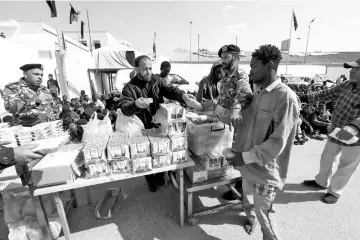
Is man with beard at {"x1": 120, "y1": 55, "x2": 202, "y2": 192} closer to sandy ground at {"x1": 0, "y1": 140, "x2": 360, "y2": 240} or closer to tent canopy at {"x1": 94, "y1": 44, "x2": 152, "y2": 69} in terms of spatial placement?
sandy ground at {"x1": 0, "y1": 140, "x2": 360, "y2": 240}

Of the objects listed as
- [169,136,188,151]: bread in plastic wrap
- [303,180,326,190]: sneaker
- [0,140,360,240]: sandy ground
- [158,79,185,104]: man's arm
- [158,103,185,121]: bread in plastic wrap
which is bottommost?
[0,140,360,240]: sandy ground

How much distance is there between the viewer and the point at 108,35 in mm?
25719

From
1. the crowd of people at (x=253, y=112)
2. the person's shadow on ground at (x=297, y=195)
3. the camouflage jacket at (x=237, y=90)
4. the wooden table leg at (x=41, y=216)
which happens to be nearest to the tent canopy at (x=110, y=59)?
the crowd of people at (x=253, y=112)

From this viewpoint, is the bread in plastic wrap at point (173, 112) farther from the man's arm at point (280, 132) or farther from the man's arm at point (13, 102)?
the man's arm at point (13, 102)

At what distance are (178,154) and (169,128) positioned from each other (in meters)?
0.30

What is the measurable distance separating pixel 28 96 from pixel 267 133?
3.14m

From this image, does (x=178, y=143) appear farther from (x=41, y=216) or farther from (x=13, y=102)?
(x=13, y=102)

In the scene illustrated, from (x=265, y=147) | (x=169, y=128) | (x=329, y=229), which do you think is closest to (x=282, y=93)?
(x=265, y=147)

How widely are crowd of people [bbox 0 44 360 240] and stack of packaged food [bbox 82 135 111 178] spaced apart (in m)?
0.37

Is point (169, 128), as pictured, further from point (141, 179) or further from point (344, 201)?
point (344, 201)

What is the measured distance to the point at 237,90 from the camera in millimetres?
1891

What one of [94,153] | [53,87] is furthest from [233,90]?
[53,87]

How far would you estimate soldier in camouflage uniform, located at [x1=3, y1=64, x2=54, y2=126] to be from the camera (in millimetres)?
2432

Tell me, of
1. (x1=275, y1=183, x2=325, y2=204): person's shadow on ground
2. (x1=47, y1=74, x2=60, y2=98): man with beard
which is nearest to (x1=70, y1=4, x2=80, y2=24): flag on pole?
(x1=47, y1=74, x2=60, y2=98): man with beard
